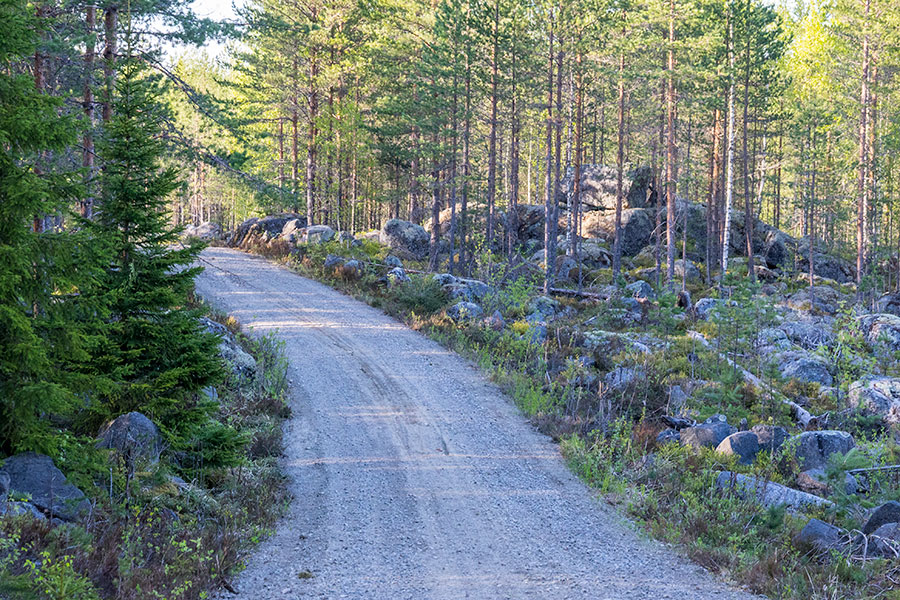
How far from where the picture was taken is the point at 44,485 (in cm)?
599

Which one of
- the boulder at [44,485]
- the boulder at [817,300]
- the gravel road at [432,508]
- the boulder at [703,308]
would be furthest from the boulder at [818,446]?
the boulder at [817,300]

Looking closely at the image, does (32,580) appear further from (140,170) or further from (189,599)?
(140,170)

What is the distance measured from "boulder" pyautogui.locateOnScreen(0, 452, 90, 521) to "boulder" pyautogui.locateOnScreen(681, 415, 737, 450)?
8.84m

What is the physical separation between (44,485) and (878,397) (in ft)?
52.9

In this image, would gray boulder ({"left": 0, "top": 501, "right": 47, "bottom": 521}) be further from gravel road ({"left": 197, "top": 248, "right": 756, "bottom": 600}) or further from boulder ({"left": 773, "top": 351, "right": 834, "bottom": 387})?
boulder ({"left": 773, "top": 351, "right": 834, "bottom": 387})

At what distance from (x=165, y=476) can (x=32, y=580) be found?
255 centimetres

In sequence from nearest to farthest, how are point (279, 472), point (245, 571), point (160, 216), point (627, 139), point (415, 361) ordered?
point (245, 571) < point (160, 216) < point (279, 472) < point (415, 361) < point (627, 139)

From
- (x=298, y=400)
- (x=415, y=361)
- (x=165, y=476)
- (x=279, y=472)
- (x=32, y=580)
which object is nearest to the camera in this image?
(x=32, y=580)

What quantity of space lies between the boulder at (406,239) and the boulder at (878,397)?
22560mm

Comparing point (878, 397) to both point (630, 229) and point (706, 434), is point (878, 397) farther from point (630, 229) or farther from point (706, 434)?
point (630, 229)

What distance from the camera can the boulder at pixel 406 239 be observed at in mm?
34906

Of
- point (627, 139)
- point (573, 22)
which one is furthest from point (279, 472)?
point (627, 139)

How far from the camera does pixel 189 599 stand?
580cm

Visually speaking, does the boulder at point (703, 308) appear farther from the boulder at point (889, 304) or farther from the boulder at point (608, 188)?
A: the boulder at point (608, 188)
